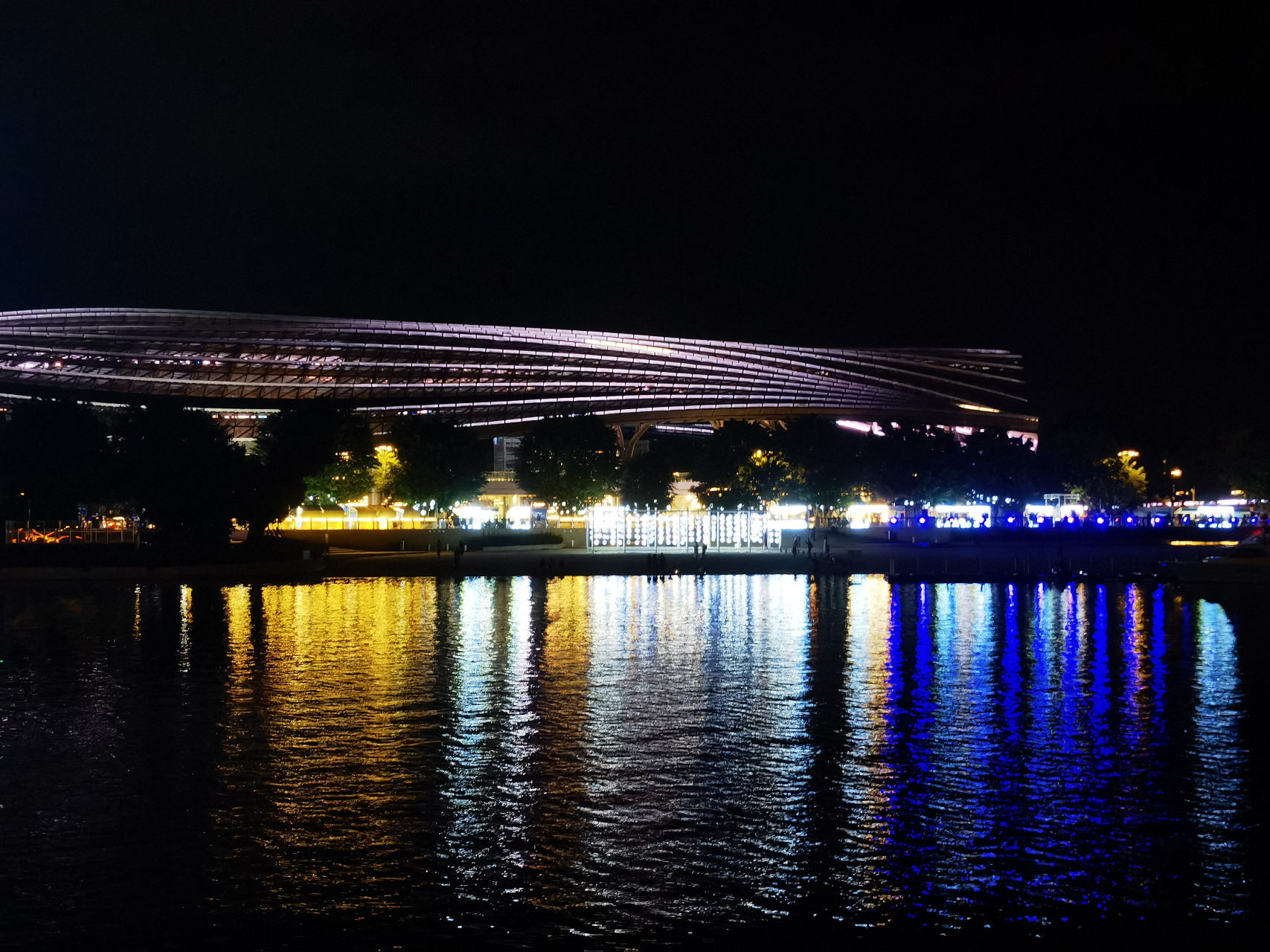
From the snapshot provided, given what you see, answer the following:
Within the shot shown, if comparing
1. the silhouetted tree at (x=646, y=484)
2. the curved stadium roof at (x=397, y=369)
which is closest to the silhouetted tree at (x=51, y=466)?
the curved stadium roof at (x=397, y=369)

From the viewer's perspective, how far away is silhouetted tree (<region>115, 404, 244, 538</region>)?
55.1 metres

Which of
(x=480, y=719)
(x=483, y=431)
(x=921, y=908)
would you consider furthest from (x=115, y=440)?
(x=921, y=908)

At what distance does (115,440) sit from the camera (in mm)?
61062

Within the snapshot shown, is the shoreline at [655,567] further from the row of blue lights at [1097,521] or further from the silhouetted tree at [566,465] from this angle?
the row of blue lights at [1097,521]

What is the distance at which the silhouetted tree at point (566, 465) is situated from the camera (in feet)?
276

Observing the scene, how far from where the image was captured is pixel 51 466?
192ft

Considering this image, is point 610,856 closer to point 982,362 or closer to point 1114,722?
point 1114,722

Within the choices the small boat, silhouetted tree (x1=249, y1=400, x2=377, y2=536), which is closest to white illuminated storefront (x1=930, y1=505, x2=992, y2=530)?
silhouetted tree (x1=249, y1=400, x2=377, y2=536)

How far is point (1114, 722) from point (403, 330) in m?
91.0

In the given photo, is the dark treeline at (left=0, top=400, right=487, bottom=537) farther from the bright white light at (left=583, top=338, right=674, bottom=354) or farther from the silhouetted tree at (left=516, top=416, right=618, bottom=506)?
the bright white light at (left=583, top=338, right=674, bottom=354)

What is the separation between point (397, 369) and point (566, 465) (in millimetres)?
23251

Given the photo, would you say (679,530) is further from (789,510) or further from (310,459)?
(310,459)

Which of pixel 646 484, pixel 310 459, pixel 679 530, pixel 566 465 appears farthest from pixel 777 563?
pixel 646 484

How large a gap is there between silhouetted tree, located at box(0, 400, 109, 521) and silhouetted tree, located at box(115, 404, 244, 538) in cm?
199
